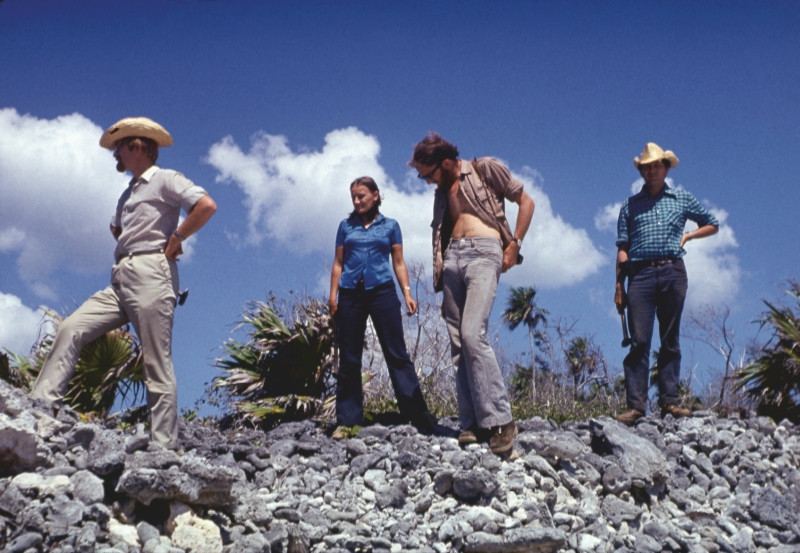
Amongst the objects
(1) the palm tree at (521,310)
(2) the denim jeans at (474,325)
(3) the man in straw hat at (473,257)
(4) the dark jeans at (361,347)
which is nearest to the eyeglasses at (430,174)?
(3) the man in straw hat at (473,257)

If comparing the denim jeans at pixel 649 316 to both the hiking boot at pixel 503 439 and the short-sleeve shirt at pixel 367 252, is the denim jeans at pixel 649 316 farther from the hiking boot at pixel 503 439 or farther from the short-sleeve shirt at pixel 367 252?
the short-sleeve shirt at pixel 367 252

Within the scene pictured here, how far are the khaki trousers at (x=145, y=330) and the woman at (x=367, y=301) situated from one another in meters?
1.71

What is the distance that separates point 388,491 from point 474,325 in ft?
4.42

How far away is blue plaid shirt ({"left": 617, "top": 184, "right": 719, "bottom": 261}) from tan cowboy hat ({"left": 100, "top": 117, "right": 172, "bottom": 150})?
436 cm

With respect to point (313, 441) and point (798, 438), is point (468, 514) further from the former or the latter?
point (798, 438)

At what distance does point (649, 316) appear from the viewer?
7.52 metres

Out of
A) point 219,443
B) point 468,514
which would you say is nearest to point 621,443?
point 468,514

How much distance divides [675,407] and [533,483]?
101 inches

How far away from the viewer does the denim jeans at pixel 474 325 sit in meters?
5.93

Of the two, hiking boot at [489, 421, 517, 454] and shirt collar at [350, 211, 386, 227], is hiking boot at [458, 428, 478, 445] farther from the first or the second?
shirt collar at [350, 211, 386, 227]

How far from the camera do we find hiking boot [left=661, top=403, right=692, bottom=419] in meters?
7.68

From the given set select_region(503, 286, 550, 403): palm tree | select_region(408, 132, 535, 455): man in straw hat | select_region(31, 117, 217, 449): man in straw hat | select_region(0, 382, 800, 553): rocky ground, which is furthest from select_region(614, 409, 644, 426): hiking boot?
select_region(503, 286, 550, 403): palm tree

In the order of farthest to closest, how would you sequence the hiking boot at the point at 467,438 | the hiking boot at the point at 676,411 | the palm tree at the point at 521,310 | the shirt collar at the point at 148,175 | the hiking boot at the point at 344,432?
the palm tree at the point at 521,310, the hiking boot at the point at 676,411, the hiking boot at the point at 344,432, the hiking boot at the point at 467,438, the shirt collar at the point at 148,175

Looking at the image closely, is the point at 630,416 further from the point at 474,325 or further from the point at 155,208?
the point at 155,208
